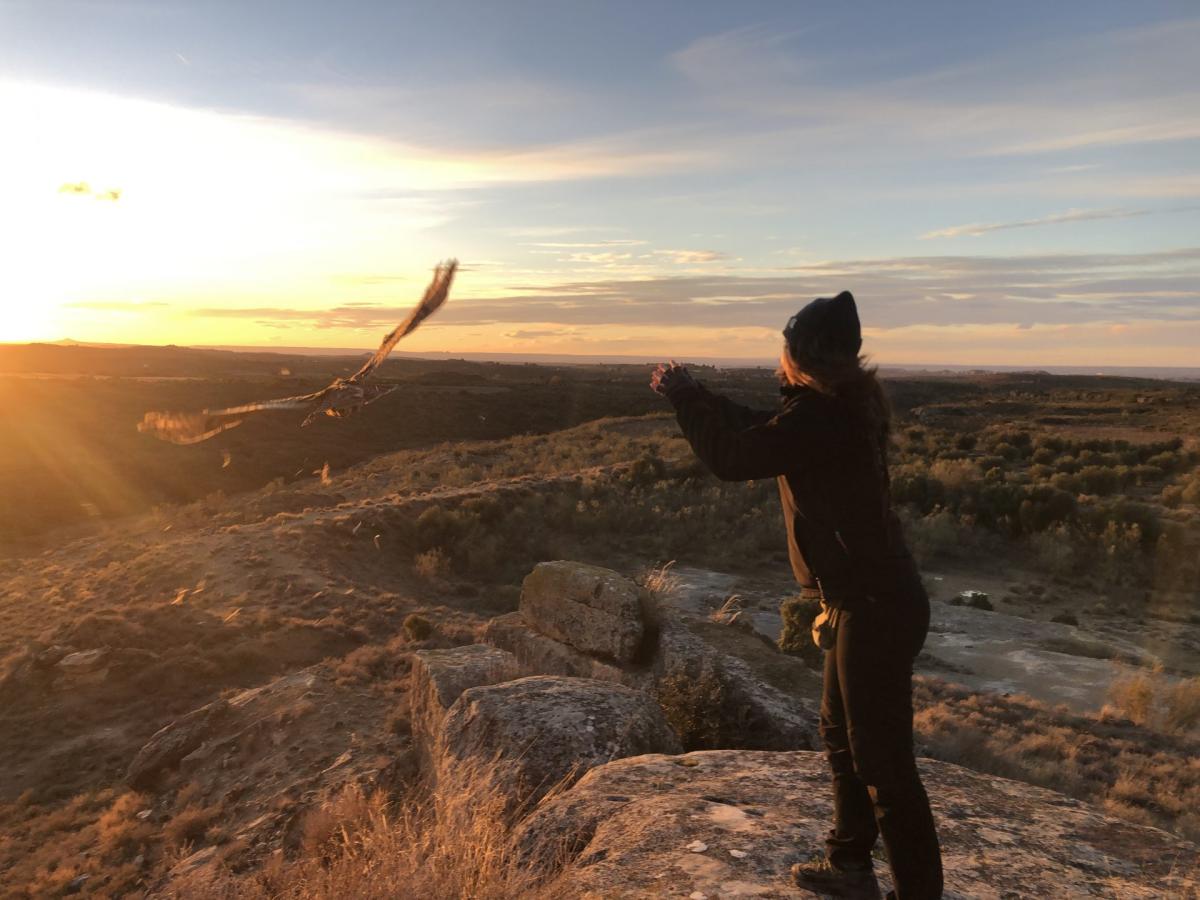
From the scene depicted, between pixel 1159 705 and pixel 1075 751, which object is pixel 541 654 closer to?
pixel 1075 751

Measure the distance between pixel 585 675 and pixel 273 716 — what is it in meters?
3.60

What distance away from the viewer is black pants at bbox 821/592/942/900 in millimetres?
2555

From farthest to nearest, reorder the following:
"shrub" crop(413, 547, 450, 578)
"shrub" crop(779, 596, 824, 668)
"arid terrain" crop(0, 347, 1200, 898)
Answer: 1. "shrub" crop(413, 547, 450, 578)
2. "shrub" crop(779, 596, 824, 668)
3. "arid terrain" crop(0, 347, 1200, 898)

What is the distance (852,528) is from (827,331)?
687 millimetres

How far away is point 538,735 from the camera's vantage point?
5.13 m

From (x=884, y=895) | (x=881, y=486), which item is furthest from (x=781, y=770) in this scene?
(x=881, y=486)

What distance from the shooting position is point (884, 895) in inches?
117

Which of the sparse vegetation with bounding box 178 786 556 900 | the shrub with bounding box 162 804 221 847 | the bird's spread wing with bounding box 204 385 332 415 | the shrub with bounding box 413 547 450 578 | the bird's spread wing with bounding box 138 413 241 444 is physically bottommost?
the shrub with bounding box 162 804 221 847

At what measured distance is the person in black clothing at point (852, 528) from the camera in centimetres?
255

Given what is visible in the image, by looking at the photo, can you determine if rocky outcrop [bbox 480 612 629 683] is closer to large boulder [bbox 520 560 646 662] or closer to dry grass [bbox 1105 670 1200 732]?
large boulder [bbox 520 560 646 662]

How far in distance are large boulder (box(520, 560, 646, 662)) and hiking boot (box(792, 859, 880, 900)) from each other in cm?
458

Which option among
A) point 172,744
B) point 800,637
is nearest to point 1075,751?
point 800,637

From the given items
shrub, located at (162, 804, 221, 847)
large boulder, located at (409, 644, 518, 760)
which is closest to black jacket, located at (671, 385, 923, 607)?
large boulder, located at (409, 644, 518, 760)

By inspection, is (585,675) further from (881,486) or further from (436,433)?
(436,433)
